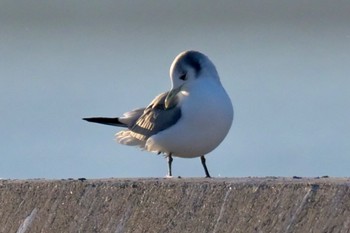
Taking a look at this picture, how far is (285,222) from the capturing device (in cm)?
542

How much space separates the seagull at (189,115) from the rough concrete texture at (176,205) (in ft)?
7.68

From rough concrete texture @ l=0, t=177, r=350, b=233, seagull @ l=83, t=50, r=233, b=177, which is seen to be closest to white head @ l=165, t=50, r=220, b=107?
seagull @ l=83, t=50, r=233, b=177

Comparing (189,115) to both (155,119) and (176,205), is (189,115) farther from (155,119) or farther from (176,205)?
(176,205)

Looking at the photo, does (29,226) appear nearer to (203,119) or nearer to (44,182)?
(44,182)

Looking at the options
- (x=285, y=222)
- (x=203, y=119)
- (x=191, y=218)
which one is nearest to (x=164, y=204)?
(x=191, y=218)

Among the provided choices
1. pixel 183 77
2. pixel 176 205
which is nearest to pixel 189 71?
pixel 183 77

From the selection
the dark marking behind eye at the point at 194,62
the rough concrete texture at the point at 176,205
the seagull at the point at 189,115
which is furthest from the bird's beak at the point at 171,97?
the rough concrete texture at the point at 176,205

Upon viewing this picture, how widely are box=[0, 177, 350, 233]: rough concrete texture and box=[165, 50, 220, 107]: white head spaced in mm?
2742

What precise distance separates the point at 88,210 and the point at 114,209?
129mm

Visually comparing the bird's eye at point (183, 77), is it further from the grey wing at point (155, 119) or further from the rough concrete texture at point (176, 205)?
the rough concrete texture at point (176, 205)

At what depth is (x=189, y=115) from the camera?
28.3ft

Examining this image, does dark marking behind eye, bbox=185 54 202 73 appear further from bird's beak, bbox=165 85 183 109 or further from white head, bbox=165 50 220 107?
bird's beak, bbox=165 85 183 109

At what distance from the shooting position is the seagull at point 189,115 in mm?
8531

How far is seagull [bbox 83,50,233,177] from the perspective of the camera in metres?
8.53
